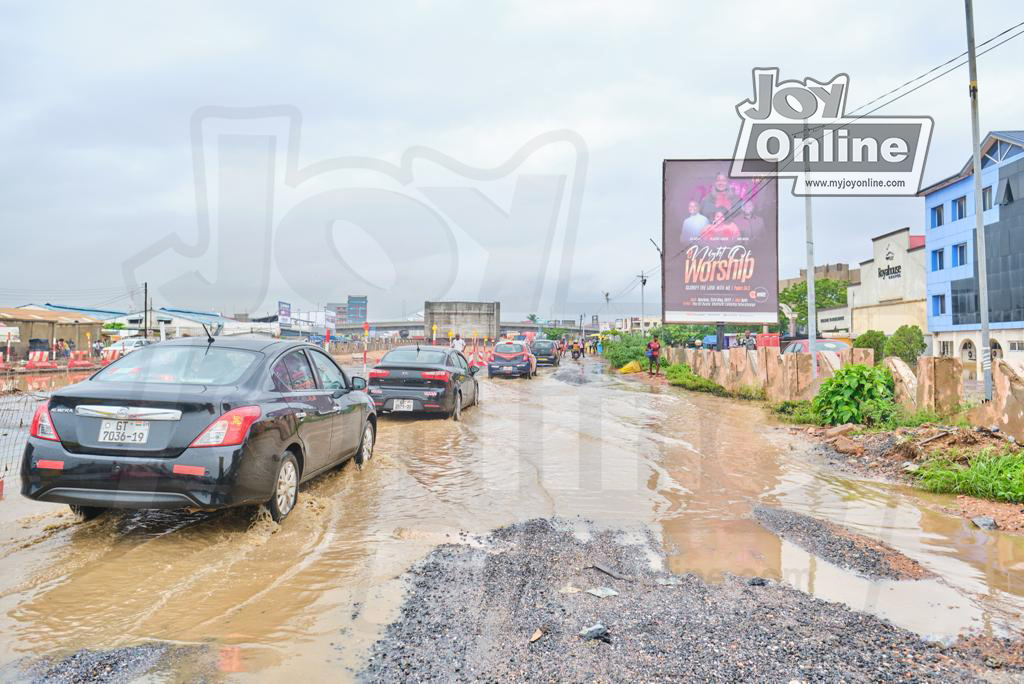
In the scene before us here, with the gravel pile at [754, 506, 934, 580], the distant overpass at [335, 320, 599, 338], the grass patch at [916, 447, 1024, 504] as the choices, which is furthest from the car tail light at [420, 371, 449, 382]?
the distant overpass at [335, 320, 599, 338]

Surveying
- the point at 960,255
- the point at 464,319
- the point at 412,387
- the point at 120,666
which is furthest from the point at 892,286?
the point at 120,666

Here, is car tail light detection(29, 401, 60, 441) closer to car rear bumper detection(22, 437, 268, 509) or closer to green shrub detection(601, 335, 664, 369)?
car rear bumper detection(22, 437, 268, 509)

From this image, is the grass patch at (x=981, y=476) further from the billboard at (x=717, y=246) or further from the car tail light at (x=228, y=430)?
the billboard at (x=717, y=246)

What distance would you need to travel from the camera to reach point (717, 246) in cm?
2561

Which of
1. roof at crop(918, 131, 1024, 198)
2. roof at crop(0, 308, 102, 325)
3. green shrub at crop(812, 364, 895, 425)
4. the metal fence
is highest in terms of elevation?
roof at crop(918, 131, 1024, 198)

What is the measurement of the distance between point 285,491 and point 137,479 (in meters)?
1.15

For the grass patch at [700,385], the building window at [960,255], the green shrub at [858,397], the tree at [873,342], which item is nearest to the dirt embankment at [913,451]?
the green shrub at [858,397]

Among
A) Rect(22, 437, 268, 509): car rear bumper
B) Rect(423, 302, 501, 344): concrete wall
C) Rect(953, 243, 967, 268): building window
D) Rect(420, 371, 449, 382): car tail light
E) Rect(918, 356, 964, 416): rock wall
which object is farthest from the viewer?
Rect(423, 302, 501, 344): concrete wall

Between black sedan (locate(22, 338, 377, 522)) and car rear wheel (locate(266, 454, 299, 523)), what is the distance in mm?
10

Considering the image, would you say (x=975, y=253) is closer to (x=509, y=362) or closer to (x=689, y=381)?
(x=689, y=381)

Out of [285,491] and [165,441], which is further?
[285,491]

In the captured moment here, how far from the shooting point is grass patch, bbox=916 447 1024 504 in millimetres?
6602

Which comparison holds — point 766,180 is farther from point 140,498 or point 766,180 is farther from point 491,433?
point 140,498

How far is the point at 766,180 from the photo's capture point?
25.0 metres
